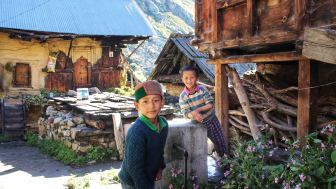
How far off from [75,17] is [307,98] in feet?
45.8

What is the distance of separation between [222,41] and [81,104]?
5.65 meters

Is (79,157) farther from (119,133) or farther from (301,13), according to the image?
(301,13)

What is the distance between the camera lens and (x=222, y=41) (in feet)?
14.7

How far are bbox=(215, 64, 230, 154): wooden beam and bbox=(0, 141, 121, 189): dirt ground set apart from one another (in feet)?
10.7

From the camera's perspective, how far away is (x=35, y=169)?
21.7 feet

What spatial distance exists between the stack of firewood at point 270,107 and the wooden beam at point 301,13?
83 cm

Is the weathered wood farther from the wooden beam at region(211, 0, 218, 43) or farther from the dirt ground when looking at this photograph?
the wooden beam at region(211, 0, 218, 43)

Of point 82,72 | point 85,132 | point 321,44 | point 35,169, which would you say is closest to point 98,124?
point 85,132

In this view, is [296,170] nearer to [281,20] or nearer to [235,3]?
[281,20]

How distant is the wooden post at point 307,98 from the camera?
333cm

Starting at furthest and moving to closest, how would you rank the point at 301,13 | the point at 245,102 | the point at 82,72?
the point at 82,72 → the point at 245,102 → the point at 301,13

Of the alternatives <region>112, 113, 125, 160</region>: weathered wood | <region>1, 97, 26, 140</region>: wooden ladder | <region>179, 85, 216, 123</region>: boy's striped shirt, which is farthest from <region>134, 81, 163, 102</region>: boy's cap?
<region>1, 97, 26, 140</region>: wooden ladder

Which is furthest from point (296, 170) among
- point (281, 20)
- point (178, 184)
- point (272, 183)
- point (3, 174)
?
point (3, 174)

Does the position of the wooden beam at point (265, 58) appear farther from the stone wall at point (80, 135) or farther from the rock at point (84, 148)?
the rock at point (84, 148)
